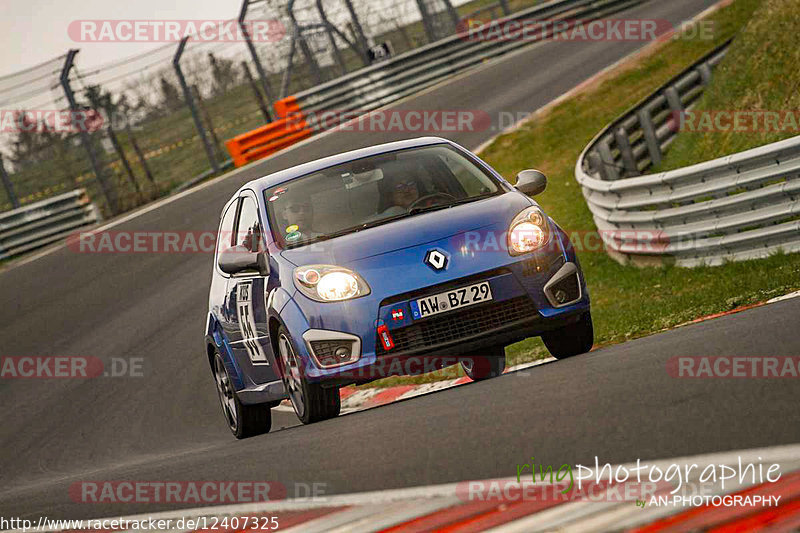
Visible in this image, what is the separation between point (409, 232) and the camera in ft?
23.6

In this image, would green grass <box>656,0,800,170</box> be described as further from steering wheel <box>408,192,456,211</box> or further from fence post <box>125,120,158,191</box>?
fence post <box>125,120,158,191</box>

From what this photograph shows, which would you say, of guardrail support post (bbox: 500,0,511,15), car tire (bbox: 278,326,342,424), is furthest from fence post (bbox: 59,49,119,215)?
car tire (bbox: 278,326,342,424)

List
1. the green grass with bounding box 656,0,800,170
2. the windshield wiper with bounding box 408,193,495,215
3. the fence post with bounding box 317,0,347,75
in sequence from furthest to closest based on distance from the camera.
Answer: the fence post with bounding box 317,0,347,75 < the green grass with bounding box 656,0,800,170 < the windshield wiper with bounding box 408,193,495,215

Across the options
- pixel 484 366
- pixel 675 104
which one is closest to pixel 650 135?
pixel 675 104

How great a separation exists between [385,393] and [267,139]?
1728cm

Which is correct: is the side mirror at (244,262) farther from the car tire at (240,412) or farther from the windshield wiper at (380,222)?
the car tire at (240,412)

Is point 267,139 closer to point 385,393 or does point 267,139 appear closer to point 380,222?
point 385,393

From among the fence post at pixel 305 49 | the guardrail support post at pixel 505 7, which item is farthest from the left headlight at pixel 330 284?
the guardrail support post at pixel 505 7

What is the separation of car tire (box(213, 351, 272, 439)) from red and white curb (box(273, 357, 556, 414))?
815mm

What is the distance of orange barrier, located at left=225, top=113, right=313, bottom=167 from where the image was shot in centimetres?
2648

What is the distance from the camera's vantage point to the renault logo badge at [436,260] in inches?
273

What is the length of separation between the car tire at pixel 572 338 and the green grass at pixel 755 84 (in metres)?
7.47

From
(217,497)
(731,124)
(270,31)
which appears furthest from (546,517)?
(270,31)

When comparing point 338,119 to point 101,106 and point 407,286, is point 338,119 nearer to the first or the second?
point 101,106
